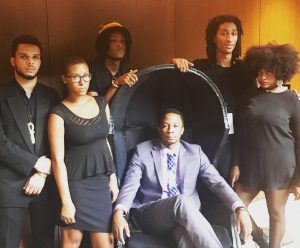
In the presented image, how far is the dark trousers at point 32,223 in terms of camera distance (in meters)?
2.17

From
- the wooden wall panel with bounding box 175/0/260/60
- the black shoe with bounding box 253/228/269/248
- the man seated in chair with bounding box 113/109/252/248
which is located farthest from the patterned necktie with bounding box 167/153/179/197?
the wooden wall panel with bounding box 175/0/260/60

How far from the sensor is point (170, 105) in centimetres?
272

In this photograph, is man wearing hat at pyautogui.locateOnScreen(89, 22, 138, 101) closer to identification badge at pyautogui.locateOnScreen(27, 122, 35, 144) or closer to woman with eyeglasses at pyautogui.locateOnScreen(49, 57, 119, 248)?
woman with eyeglasses at pyautogui.locateOnScreen(49, 57, 119, 248)

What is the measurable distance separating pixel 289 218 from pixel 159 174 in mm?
1842

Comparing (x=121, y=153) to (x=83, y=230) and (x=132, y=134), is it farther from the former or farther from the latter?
(x=83, y=230)

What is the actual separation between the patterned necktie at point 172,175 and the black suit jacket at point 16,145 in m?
0.75

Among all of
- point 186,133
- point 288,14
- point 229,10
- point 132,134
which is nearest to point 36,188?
point 132,134

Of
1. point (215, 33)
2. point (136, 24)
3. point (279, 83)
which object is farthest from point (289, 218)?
point (136, 24)

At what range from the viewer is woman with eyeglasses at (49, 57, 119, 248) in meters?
2.12

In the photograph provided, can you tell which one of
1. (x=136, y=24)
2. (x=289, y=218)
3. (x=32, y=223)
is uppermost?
(x=136, y=24)

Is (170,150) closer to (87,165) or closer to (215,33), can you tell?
(87,165)

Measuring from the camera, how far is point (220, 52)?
2.68 metres

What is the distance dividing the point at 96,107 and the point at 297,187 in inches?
49.8

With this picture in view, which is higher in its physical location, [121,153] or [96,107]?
[96,107]
